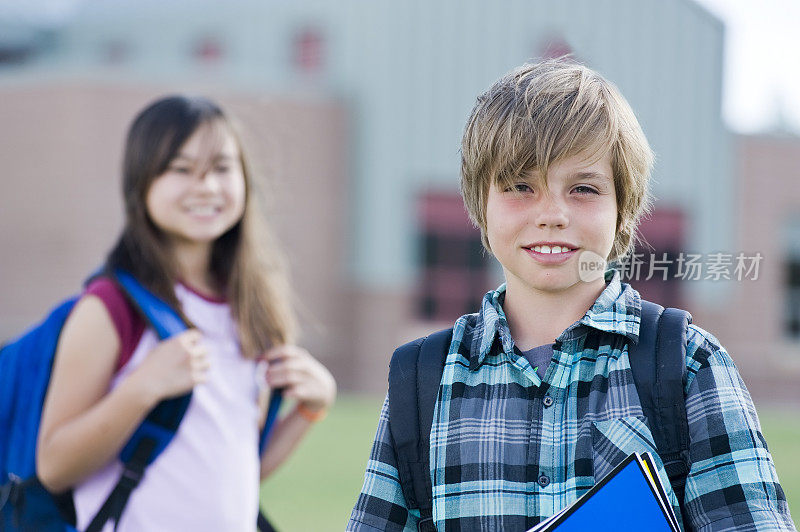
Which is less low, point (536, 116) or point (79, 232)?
point (536, 116)

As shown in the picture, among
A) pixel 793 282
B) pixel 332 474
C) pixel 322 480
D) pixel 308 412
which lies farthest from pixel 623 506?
pixel 793 282

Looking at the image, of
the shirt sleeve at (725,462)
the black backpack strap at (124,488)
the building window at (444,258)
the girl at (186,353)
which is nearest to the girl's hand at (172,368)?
the girl at (186,353)

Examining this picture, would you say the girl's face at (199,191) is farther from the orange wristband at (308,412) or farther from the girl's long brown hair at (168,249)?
the orange wristband at (308,412)

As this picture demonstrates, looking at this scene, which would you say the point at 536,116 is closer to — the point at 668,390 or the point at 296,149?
the point at 668,390

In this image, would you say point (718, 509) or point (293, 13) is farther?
point (293, 13)

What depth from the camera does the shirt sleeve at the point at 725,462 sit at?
4.82ft

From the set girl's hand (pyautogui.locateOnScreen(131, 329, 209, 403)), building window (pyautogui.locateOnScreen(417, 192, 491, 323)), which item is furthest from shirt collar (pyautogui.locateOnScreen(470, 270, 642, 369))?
building window (pyautogui.locateOnScreen(417, 192, 491, 323))

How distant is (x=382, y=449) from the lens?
1.71 meters

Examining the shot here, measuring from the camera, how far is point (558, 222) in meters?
1.65

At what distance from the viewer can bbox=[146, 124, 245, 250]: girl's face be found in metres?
2.80

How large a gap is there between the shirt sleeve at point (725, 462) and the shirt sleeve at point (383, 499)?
425 mm

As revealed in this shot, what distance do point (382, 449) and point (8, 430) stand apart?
1.30 m

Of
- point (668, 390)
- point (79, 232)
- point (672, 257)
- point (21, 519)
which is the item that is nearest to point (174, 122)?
point (21, 519)

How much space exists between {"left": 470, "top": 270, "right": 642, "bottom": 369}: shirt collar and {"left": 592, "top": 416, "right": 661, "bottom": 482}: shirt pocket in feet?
0.42
